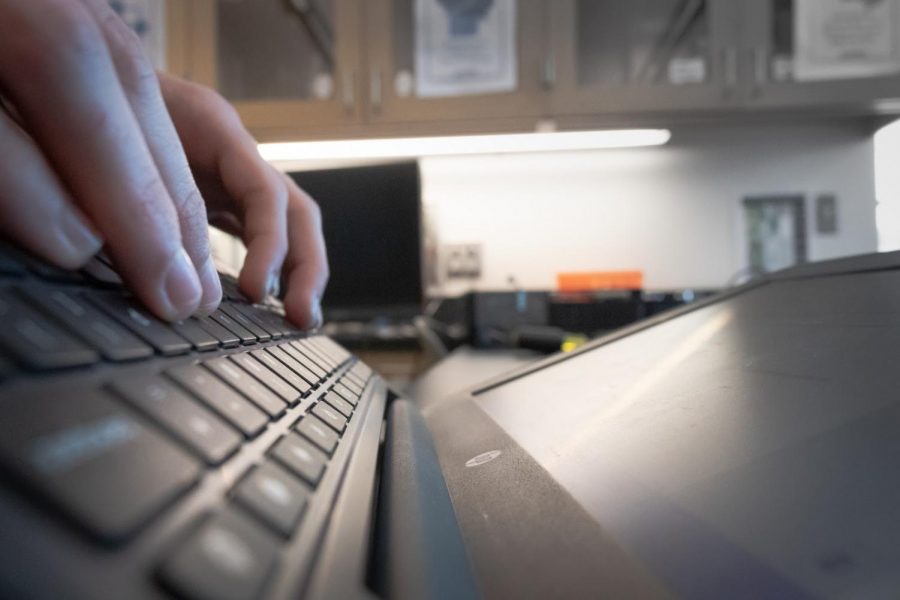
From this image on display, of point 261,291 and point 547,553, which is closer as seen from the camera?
point 547,553

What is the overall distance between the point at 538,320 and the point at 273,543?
1125mm

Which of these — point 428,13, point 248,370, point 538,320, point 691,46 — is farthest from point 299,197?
point 691,46

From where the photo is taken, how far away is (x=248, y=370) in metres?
0.19

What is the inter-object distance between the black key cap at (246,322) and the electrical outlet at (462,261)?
3.89ft

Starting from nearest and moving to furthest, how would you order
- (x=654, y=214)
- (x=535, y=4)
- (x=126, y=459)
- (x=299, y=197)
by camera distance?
1. (x=126, y=459)
2. (x=299, y=197)
3. (x=535, y=4)
4. (x=654, y=214)

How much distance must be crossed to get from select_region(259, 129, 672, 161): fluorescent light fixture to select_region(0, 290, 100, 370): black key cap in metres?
1.18

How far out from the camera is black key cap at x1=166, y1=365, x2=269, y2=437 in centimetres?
14

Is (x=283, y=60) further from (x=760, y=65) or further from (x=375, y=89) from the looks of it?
(x=760, y=65)

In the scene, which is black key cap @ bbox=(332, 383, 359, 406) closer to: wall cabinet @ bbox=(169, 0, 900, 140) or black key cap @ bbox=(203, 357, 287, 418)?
black key cap @ bbox=(203, 357, 287, 418)

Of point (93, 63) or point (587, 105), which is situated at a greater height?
point (587, 105)

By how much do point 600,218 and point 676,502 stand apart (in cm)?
135

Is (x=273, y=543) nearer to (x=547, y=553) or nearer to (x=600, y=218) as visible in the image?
(x=547, y=553)

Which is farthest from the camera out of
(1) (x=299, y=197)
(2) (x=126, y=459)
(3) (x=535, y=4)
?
(3) (x=535, y=4)

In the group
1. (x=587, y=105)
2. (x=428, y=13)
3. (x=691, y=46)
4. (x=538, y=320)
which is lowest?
(x=538, y=320)
